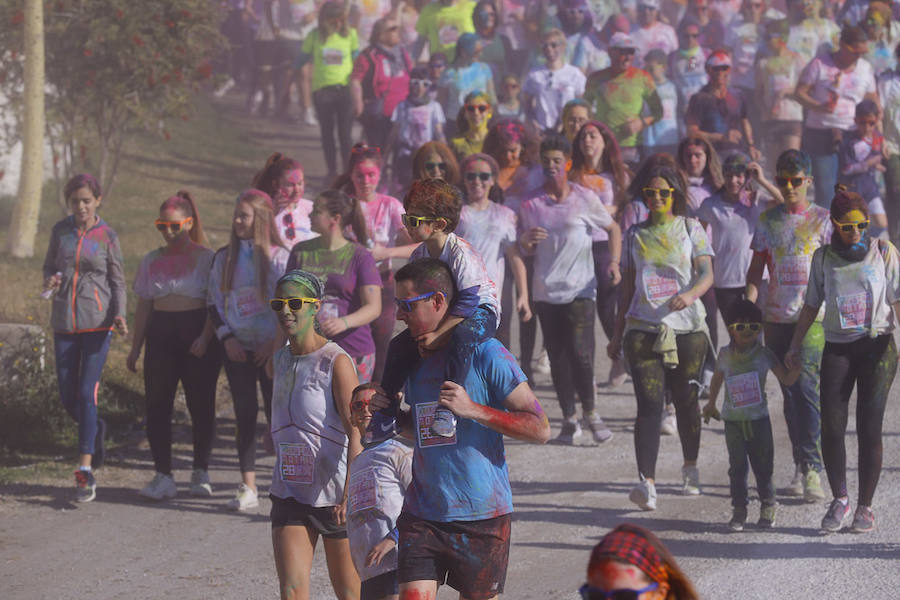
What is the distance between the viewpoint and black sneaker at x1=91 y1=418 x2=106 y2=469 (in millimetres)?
9500

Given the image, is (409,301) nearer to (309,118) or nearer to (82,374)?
(82,374)

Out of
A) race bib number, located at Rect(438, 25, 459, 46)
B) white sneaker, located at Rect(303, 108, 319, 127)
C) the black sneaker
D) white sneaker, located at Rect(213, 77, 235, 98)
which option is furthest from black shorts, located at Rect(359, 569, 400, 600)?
white sneaker, located at Rect(213, 77, 235, 98)

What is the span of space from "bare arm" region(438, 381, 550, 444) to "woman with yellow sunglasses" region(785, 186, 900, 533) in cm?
333

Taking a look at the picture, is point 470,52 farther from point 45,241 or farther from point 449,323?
point 449,323

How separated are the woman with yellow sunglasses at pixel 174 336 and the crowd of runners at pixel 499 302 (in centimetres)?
1

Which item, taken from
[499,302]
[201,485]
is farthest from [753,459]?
[201,485]

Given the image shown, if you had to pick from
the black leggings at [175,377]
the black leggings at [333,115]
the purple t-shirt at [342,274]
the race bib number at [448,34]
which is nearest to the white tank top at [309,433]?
the purple t-shirt at [342,274]

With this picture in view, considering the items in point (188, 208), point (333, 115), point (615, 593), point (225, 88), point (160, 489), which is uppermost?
point (225, 88)

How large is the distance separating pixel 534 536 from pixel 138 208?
1158 centimetres

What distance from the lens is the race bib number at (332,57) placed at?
57.7 feet

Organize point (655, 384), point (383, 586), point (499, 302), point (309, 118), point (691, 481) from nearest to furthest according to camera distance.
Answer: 1. point (383, 586)
2. point (499, 302)
3. point (655, 384)
4. point (691, 481)
5. point (309, 118)

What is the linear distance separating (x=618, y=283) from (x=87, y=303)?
12.6 feet

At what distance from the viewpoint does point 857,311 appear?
25.6 feet

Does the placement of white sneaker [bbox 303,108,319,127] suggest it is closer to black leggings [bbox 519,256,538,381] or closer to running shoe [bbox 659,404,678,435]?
black leggings [bbox 519,256,538,381]
